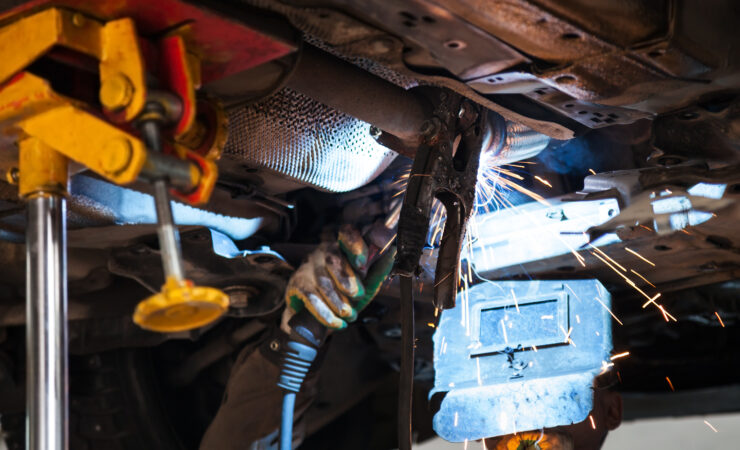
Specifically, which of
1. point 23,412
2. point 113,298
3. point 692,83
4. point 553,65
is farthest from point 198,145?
point 23,412

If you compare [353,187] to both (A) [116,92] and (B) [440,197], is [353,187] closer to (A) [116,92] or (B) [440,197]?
(B) [440,197]

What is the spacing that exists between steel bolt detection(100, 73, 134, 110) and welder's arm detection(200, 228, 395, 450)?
138 cm

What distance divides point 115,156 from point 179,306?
0.80 ft

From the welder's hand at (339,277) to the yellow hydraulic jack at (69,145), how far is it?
4.24 ft

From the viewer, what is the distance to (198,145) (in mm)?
1669

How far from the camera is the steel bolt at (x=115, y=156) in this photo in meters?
1.41

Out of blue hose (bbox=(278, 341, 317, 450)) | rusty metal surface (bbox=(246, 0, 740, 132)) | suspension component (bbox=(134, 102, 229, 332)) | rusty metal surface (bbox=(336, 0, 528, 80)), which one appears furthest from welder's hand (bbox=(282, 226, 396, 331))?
suspension component (bbox=(134, 102, 229, 332))

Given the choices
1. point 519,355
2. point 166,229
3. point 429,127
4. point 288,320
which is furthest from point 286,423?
point 166,229

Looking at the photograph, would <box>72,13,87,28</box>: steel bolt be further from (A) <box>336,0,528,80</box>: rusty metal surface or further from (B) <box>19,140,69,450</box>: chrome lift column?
(A) <box>336,0,528,80</box>: rusty metal surface

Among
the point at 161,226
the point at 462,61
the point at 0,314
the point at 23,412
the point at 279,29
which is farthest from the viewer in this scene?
the point at 23,412

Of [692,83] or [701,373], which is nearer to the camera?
[692,83]

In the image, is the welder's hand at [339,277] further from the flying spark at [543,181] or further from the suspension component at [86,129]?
the suspension component at [86,129]

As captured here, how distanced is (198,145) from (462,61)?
53 cm

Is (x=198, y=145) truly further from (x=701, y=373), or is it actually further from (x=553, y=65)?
(x=701, y=373)
